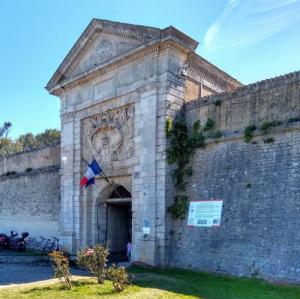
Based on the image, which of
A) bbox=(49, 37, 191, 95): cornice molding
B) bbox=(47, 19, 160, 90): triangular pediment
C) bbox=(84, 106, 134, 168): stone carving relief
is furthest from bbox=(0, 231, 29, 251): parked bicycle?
bbox=(47, 19, 160, 90): triangular pediment

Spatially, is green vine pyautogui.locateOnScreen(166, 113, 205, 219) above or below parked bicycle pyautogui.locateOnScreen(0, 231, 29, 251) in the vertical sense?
above

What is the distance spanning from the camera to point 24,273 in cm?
1138

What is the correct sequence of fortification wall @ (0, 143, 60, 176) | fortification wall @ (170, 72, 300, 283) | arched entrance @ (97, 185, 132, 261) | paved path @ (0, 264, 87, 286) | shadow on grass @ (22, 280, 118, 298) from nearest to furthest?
shadow on grass @ (22, 280, 118, 298), fortification wall @ (170, 72, 300, 283), paved path @ (0, 264, 87, 286), arched entrance @ (97, 185, 132, 261), fortification wall @ (0, 143, 60, 176)

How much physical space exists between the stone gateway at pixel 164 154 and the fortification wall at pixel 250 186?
25 millimetres

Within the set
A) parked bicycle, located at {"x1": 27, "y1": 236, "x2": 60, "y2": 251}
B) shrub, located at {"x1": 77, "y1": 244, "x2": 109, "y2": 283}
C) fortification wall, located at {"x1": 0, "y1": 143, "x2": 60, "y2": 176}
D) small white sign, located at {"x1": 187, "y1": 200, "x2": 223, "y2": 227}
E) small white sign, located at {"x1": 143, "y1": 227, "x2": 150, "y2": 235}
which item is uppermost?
fortification wall, located at {"x1": 0, "y1": 143, "x2": 60, "y2": 176}

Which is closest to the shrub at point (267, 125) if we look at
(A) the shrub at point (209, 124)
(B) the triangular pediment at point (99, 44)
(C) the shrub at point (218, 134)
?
(C) the shrub at point (218, 134)

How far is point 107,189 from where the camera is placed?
1470 centimetres

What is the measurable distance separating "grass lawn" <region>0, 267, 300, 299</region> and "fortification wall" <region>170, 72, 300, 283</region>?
0.67m

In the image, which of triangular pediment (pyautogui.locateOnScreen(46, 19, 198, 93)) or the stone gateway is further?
triangular pediment (pyautogui.locateOnScreen(46, 19, 198, 93))

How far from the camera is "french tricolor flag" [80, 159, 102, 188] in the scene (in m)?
13.8

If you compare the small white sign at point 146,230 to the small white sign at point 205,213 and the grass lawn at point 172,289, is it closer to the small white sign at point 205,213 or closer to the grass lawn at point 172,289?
the small white sign at point 205,213

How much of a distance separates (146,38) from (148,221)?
5534mm

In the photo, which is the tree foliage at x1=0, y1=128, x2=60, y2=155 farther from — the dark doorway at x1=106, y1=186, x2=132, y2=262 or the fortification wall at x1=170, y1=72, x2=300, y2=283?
the fortification wall at x1=170, y1=72, x2=300, y2=283

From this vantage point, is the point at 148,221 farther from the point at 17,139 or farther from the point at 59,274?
the point at 17,139
